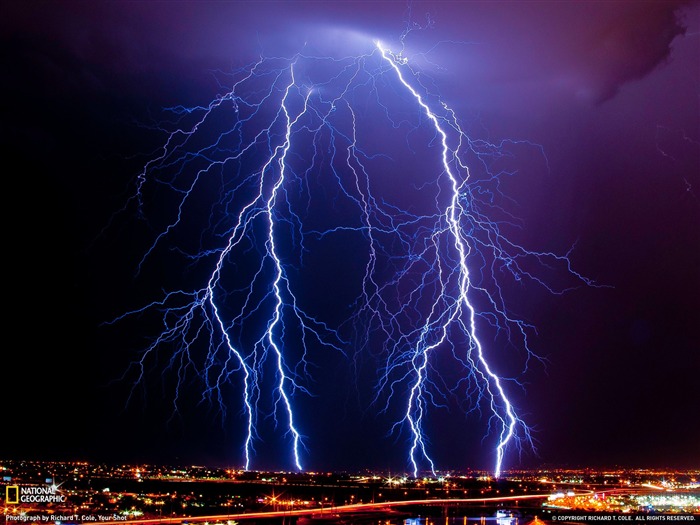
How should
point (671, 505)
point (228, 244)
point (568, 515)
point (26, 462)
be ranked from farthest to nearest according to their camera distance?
point (26, 462) < point (671, 505) < point (568, 515) < point (228, 244)

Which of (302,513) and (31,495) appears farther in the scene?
(302,513)

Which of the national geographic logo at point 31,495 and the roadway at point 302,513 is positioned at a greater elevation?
the national geographic logo at point 31,495

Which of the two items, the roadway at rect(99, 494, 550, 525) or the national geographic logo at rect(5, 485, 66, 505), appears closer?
the national geographic logo at rect(5, 485, 66, 505)

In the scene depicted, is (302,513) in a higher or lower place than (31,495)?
lower

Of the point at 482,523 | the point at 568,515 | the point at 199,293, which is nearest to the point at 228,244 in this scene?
the point at 199,293

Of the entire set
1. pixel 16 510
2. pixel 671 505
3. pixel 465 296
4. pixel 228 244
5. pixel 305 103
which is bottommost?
pixel 671 505

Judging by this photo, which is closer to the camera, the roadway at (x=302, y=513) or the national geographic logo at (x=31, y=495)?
the national geographic logo at (x=31, y=495)

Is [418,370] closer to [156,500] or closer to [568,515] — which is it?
[568,515]

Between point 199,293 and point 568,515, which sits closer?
point 199,293

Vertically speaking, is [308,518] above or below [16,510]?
below

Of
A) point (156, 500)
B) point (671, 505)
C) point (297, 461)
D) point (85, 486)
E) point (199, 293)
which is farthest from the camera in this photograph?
point (85, 486)

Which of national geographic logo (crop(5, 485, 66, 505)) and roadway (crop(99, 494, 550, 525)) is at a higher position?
national geographic logo (crop(5, 485, 66, 505))
